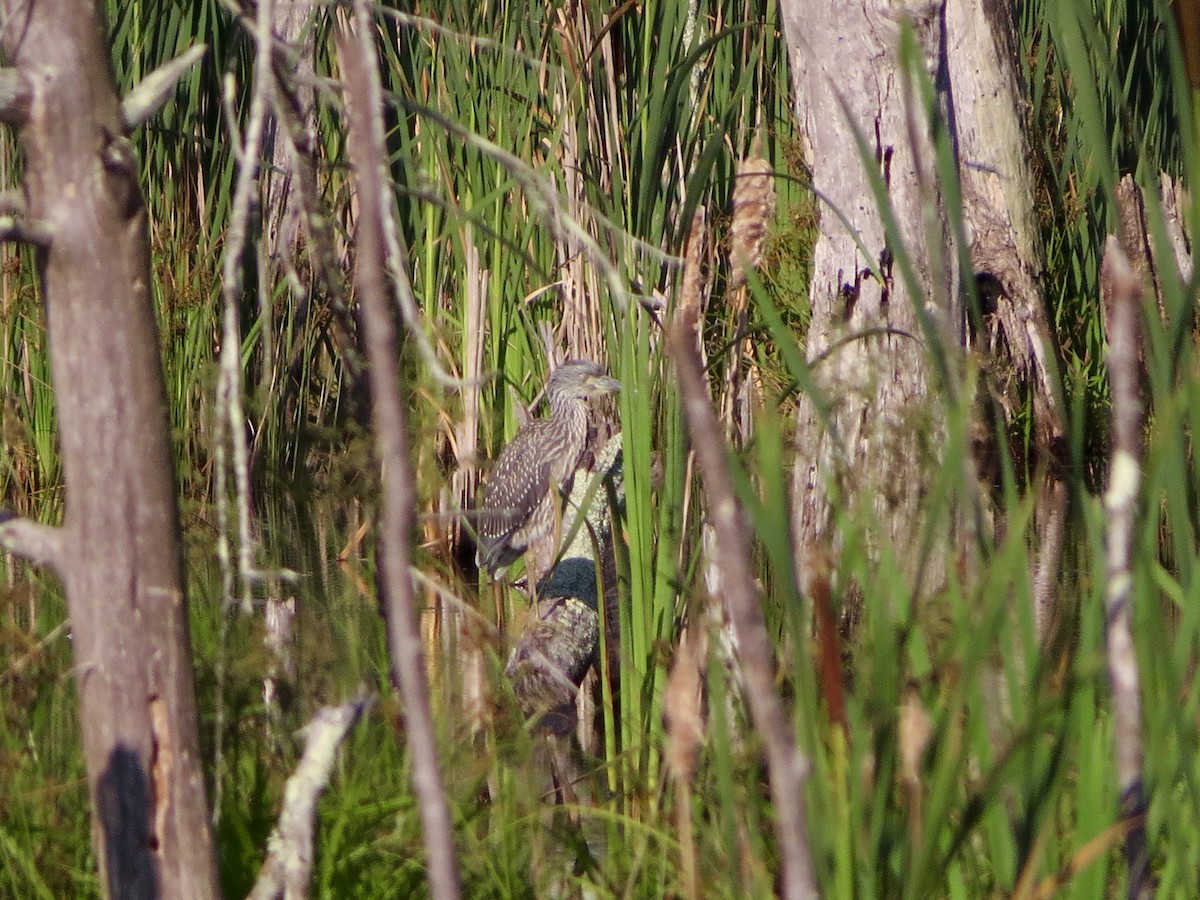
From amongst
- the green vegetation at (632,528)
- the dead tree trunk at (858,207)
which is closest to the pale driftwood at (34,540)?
the green vegetation at (632,528)

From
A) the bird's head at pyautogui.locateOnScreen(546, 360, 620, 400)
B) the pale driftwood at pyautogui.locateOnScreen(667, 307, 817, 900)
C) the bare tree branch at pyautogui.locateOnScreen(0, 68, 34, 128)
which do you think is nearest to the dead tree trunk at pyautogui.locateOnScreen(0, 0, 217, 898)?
the bare tree branch at pyautogui.locateOnScreen(0, 68, 34, 128)

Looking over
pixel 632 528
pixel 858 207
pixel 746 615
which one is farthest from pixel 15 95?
pixel 858 207

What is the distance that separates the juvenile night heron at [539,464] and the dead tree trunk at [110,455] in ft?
8.04

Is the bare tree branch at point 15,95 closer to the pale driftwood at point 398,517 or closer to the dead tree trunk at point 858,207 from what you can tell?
the pale driftwood at point 398,517

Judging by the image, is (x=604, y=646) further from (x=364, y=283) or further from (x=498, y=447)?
(x=498, y=447)

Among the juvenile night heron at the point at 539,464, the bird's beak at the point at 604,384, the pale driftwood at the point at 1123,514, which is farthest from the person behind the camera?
the juvenile night heron at the point at 539,464

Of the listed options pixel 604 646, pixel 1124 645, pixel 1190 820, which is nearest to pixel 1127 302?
pixel 1124 645

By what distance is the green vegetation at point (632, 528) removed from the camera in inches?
41.6

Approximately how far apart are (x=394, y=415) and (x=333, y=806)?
1.16 meters

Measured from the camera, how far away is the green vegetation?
1.06 m

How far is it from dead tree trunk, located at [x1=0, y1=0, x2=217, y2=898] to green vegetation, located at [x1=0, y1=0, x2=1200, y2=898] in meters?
0.08

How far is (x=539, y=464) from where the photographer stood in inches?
156

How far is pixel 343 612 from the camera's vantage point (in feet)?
8.59

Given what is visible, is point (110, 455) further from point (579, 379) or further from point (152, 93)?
point (579, 379)
